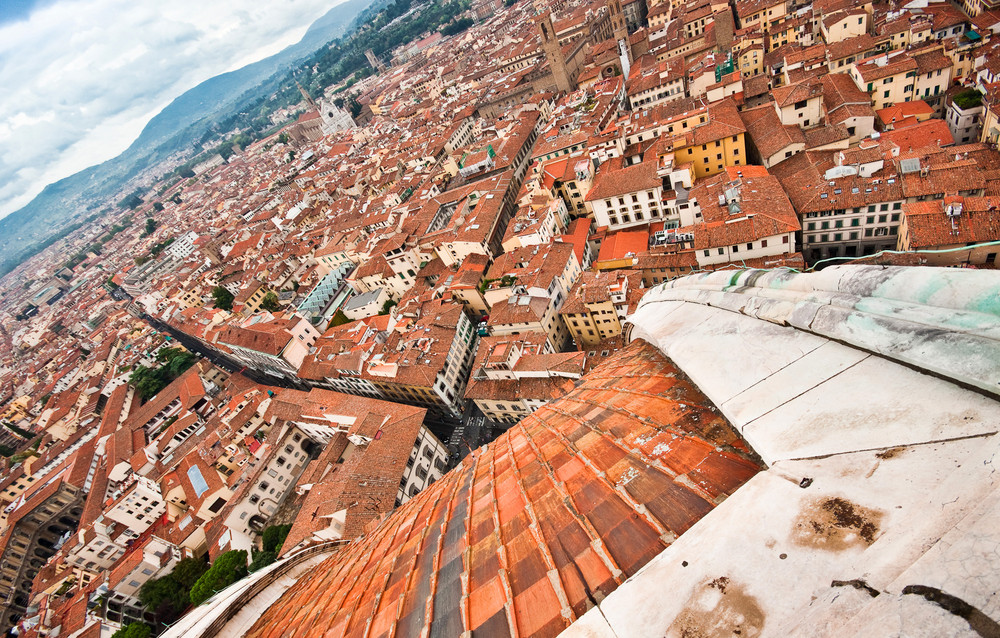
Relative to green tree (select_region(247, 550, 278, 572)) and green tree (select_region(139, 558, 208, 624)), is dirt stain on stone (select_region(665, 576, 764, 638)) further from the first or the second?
green tree (select_region(139, 558, 208, 624))

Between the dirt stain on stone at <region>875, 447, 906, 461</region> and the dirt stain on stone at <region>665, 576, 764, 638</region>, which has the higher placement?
the dirt stain on stone at <region>875, 447, 906, 461</region>

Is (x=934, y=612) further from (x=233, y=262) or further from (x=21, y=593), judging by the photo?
(x=233, y=262)

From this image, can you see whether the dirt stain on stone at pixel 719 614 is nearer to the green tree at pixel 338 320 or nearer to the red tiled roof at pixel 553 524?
the red tiled roof at pixel 553 524

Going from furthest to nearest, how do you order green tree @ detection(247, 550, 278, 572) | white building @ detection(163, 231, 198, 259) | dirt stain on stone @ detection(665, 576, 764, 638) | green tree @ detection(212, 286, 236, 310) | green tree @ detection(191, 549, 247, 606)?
white building @ detection(163, 231, 198, 259) → green tree @ detection(212, 286, 236, 310) → green tree @ detection(247, 550, 278, 572) → green tree @ detection(191, 549, 247, 606) → dirt stain on stone @ detection(665, 576, 764, 638)

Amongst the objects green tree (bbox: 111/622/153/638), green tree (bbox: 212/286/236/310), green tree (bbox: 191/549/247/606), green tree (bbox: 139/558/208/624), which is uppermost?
green tree (bbox: 212/286/236/310)

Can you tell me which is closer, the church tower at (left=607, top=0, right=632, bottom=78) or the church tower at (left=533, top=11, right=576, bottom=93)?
the church tower at (left=607, top=0, right=632, bottom=78)

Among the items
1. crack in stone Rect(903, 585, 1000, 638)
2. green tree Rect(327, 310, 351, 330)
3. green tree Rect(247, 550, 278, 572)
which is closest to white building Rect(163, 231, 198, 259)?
green tree Rect(327, 310, 351, 330)

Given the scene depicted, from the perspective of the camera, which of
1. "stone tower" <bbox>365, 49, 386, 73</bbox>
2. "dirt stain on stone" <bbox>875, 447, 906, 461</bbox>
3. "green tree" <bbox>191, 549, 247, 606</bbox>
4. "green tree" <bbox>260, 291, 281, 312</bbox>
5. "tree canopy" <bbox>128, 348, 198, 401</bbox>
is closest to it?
"dirt stain on stone" <bbox>875, 447, 906, 461</bbox>
